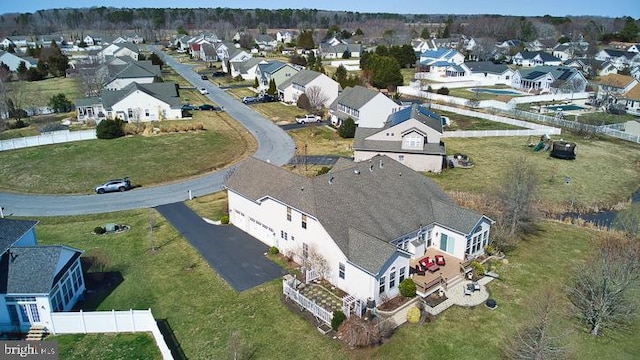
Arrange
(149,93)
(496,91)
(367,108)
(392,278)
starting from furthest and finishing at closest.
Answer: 1. (496,91)
2. (149,93)
3. (367,108)
4. (392,278)

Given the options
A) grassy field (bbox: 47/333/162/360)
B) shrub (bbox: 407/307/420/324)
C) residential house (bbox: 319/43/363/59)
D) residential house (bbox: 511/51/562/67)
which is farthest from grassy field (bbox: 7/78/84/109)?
residential house (bbox: 511/51/562/67)

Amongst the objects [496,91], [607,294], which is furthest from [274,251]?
[496,91]

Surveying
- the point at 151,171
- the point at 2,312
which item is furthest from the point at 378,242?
the point at 151,171

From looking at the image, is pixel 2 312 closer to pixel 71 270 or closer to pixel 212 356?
pixel 71 270

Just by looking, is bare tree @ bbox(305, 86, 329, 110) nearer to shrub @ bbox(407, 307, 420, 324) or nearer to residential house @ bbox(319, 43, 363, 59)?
shrub @ bbox(407, 307, 420, 324)

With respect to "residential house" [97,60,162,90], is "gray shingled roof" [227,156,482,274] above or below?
below

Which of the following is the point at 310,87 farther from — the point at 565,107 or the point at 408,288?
the point at 408,288
